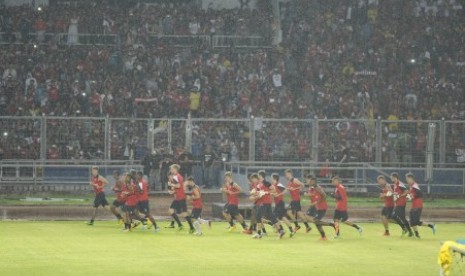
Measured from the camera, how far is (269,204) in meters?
30.6

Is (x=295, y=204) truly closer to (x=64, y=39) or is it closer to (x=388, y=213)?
(x=388, y=213)

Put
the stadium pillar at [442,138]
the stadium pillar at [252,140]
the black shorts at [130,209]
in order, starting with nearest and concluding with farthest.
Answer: the black shorts at [130,209] < the stadium pillar at [252,140] < the stadium pillar at [442,138]

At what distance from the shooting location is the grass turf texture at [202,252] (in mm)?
22969

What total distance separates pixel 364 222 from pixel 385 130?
29.5 ft

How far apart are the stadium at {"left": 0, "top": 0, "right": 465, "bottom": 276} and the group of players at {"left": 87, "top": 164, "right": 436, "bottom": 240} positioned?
7cm

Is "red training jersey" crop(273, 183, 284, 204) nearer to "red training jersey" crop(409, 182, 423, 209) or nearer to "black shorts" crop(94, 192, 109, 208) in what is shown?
"red training jersey" crop(409, 182, 423, 209)

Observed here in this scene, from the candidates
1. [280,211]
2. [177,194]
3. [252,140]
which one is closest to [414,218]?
[280,211]

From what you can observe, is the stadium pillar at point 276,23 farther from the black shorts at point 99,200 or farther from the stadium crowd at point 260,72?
the black shorts at point 99,200

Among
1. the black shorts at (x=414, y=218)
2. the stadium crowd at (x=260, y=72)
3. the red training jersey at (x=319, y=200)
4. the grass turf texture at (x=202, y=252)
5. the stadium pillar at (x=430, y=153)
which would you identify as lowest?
the grass turf texture at (x=202, y=252)

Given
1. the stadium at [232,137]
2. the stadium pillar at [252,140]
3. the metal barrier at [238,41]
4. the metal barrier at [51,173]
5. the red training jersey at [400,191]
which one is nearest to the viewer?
the stadium at [232,137]

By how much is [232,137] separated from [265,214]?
1323 cm

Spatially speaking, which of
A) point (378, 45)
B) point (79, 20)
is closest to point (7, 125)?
point (79, 20)

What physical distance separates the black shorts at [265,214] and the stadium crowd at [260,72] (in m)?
11.9

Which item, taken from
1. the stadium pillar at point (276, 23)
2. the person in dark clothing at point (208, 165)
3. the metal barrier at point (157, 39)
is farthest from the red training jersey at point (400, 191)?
the stadium pillar at point (276, 23)
